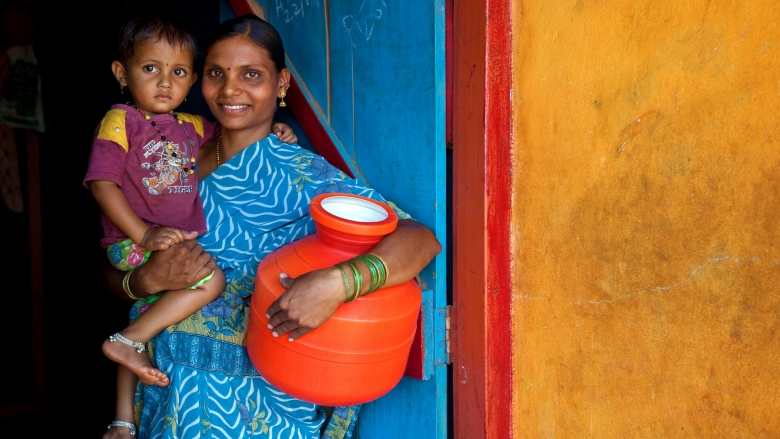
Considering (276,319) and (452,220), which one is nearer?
(276,319)

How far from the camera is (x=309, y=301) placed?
1280mm

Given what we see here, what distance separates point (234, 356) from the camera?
167 cm

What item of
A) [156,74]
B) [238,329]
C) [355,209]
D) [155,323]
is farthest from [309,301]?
[156,74]

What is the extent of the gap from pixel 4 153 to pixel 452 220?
8.57ft

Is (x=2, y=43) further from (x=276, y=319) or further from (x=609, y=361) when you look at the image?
(x=609, y=361)

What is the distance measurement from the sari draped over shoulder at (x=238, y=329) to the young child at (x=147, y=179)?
0.05 m

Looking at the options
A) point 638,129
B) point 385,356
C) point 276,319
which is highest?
point 638,129

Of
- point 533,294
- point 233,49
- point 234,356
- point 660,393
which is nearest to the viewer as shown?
point 660,393

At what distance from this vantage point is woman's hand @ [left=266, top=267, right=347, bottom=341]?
50.5 inches

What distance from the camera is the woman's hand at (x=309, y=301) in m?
1.28

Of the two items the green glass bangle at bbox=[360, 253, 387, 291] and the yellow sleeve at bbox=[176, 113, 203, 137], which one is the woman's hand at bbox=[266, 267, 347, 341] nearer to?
the green glass bangle at bbox=[360, 253, 387, 291]

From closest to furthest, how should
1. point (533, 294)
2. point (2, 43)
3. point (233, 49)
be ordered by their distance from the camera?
point (533, 294) < point (233, 49) < point (2, 43)

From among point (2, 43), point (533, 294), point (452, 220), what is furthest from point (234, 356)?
point (2, 43)

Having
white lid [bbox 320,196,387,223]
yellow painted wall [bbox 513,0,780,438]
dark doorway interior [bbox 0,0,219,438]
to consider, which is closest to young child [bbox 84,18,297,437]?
white lid [bbox 320,196,387,223]
